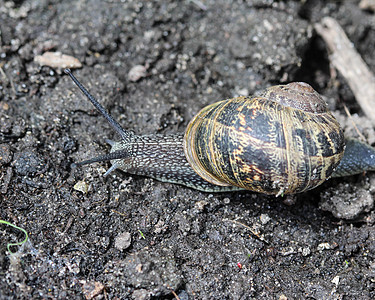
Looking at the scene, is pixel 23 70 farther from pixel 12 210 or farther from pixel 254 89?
pixel 254 89

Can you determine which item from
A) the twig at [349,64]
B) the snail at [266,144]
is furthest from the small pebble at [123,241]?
the twig at [349,64]

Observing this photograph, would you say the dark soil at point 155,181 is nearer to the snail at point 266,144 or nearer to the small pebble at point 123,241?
the small pebble at point 123,241

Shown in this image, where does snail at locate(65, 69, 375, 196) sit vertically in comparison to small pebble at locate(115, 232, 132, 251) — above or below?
Result: above

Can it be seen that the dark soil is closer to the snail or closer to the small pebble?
the small pebble

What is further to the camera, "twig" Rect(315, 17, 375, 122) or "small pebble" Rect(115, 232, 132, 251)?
"twig" Rect(315, 17, 375, 122)

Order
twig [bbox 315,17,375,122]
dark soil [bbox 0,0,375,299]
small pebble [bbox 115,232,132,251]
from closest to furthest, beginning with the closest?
dark soil [bbox 0,0,375,299] < small pebble [bbox 115,232,132,251] < twig [bbox 315,17,375,122]

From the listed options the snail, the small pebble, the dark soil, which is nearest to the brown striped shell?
the snail

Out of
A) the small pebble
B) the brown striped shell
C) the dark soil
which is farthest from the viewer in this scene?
the small pebble
